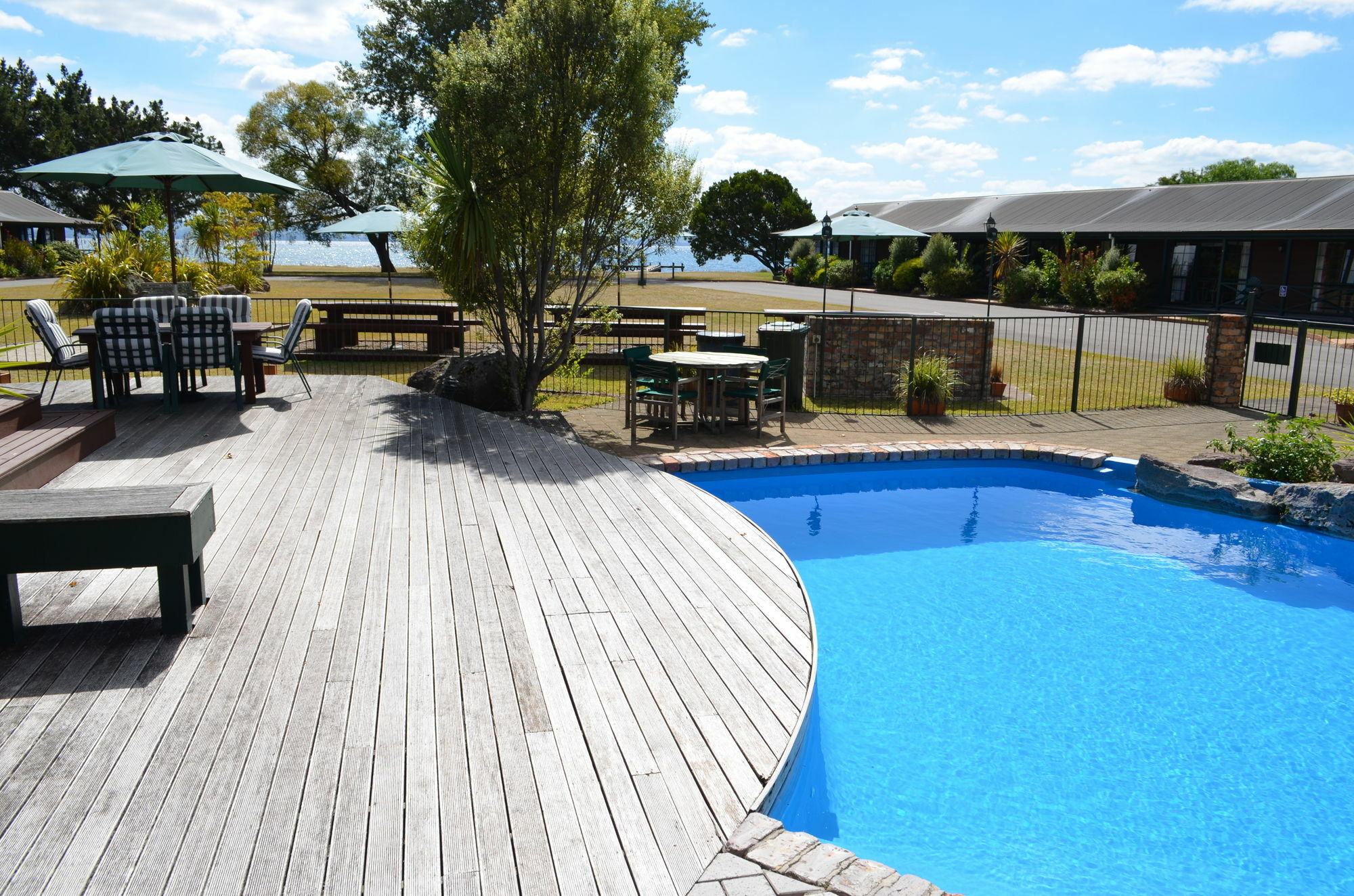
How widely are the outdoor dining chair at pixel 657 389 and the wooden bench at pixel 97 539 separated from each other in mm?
5881

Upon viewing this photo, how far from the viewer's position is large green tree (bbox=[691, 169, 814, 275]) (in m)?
50.1

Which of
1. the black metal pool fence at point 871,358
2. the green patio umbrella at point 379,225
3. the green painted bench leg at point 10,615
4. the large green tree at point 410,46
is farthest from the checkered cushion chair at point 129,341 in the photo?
the large green tree at point 410,46

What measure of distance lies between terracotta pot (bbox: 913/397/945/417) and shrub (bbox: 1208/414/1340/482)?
3449 mm

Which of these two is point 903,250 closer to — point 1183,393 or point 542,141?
point 1183,393

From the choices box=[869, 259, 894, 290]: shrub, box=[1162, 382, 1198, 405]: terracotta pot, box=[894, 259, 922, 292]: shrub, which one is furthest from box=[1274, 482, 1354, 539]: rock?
box=[869, 259, 894, 290]: shrub

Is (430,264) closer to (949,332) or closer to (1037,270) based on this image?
(949,332)

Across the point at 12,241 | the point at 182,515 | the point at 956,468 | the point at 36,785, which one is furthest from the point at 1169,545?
the point at 12,241

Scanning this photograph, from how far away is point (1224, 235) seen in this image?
2595 cm

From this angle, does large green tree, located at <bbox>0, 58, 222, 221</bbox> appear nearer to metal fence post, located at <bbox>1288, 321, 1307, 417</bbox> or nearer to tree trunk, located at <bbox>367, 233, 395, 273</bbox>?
tree trunk, located at <bbox>367, 233, 395, 273</bbox>

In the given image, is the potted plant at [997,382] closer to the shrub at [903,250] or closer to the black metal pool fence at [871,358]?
the black metal pool fence at [871,358]

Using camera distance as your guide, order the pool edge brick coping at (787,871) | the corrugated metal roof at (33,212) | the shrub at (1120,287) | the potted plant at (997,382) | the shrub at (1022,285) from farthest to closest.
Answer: the corrugated metal roof at (33,212), the shrub at (1022,285), the shrub at (1120,287), the potted plant at (997,382), the pool edge brick coping at (787,871)

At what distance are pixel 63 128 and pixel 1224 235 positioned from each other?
2044 inches

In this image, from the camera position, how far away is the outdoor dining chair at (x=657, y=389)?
373 inches

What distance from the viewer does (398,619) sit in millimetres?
4305
